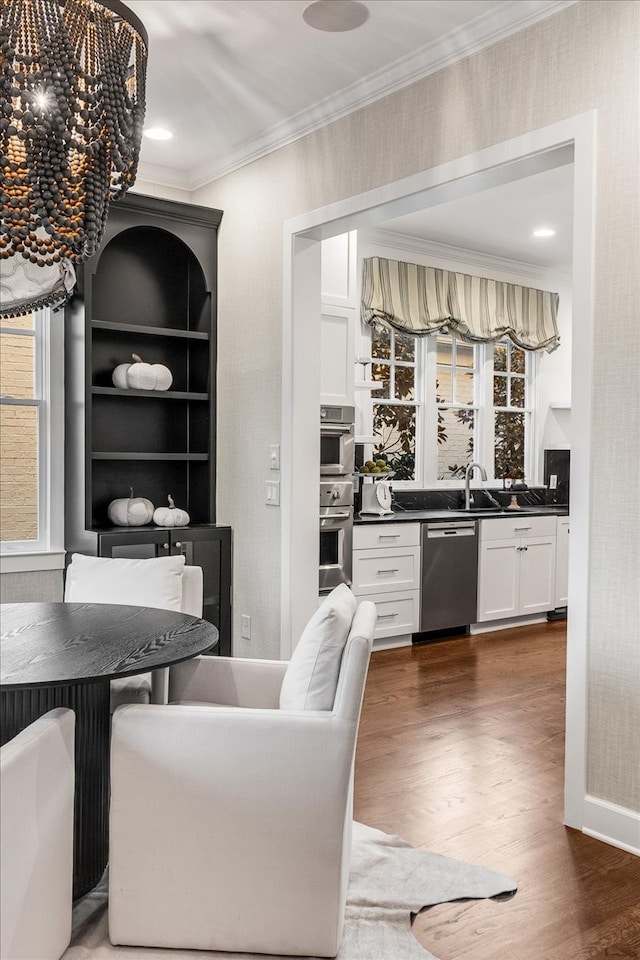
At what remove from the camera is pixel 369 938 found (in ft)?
7.09

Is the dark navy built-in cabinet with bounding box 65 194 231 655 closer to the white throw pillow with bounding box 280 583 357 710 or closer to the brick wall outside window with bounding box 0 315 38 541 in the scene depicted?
the brick wall outside window with bounding box 0 315 38 541

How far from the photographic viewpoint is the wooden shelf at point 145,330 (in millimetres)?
4555

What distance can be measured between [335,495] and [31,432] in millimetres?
1776

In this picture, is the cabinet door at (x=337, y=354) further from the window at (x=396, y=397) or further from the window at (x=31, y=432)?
the window at (x=31, y=432)

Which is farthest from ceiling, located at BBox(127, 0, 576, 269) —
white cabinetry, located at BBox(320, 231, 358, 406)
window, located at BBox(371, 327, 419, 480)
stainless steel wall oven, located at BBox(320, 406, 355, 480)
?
window, located at BBox(371, 327, 419, 480)

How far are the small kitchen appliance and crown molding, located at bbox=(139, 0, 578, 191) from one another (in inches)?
89.3

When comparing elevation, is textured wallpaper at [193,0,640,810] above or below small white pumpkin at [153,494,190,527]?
above

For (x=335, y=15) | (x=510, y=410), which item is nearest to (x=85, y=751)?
(x=335, y=15)

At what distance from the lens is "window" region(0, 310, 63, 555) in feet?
14.9

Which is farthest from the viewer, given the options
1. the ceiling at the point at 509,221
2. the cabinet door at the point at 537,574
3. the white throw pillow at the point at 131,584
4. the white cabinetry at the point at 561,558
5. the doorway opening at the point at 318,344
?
the white cabinetry at the point at 561,558

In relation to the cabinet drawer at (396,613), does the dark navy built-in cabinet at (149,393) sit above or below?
above

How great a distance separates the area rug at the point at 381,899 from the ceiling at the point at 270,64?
289 cm

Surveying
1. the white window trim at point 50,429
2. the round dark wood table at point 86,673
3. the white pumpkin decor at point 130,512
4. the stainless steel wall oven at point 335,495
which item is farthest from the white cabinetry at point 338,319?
the round dark wood table at point 86,673

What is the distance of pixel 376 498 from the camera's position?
19.2 ft
